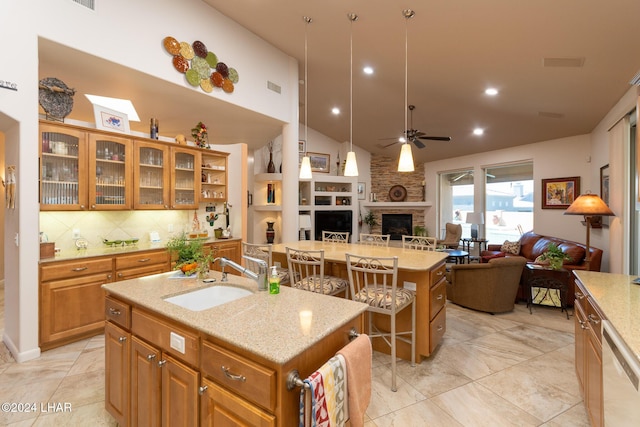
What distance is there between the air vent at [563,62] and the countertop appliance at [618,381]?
313cm

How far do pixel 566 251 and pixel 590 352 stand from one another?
3.39m

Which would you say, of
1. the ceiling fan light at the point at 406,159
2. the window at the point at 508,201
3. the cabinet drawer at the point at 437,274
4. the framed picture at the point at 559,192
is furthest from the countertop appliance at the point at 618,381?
the window at the point at 508,201

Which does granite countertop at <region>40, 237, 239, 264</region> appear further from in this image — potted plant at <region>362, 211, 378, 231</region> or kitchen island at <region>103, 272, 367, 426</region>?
potted plant at <region>362, 211, 378, 231</region>

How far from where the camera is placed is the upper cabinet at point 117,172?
309cm

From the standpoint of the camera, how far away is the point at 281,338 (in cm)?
115

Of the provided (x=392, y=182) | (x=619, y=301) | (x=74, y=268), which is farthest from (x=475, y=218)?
(x=74, y=268)

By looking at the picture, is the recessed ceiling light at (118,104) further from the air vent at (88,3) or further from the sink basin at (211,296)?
the sink basin at (211,296)

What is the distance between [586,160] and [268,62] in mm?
5714

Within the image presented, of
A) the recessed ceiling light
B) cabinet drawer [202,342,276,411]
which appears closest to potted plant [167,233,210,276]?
cabinet drawer [202,342,276,411]

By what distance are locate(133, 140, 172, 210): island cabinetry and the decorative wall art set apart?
1.00m

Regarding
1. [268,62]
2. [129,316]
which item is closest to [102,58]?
[268,62]

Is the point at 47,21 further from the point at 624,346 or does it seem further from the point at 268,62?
the point at 624,346

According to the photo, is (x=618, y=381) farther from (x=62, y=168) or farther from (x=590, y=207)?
(x=62, y=168)

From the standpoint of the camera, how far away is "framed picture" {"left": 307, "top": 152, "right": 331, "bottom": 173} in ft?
28.0
